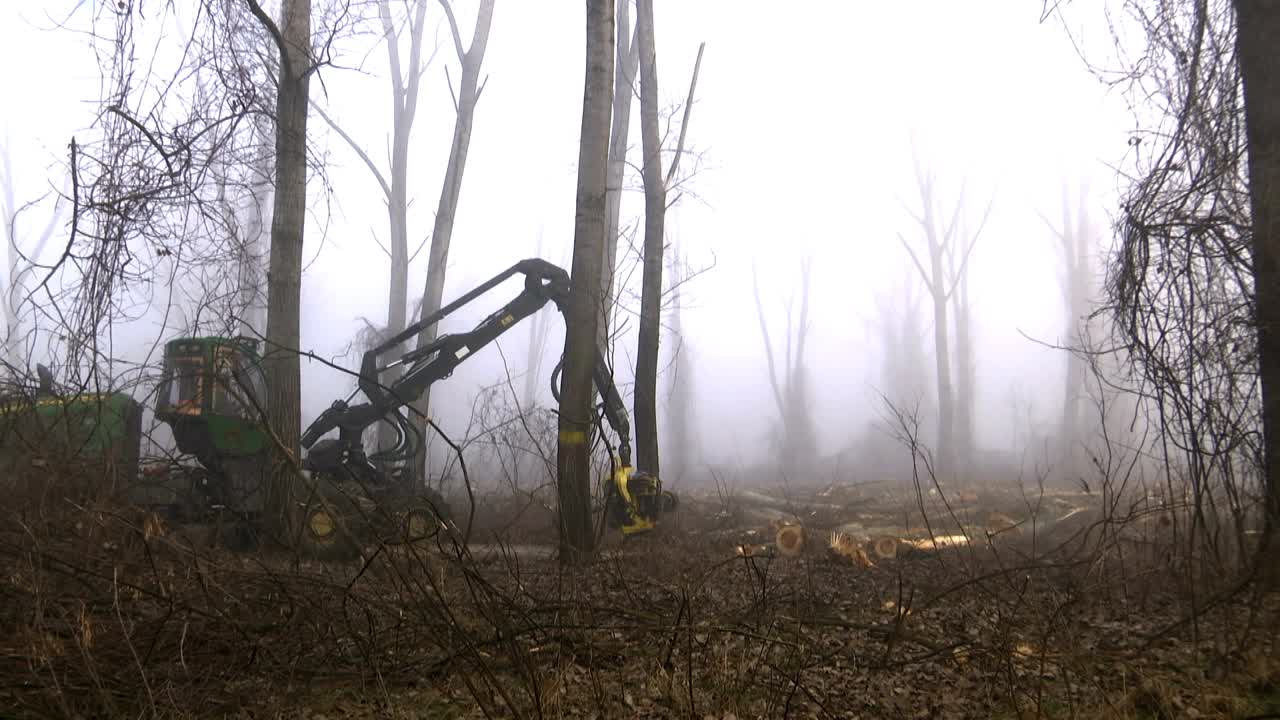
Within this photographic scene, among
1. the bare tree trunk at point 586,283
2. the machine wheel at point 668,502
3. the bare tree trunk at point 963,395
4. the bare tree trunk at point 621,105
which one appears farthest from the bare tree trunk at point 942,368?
the bare tree trunk at point 586,283

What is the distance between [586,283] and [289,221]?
10.0 feet

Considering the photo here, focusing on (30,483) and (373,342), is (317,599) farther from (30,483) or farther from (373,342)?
(373,342)

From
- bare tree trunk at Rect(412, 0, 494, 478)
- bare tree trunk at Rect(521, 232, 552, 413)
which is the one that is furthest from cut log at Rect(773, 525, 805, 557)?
bare tree trunk at Rect(521, 232, 552, 413)

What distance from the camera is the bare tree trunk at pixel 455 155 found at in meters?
15.2

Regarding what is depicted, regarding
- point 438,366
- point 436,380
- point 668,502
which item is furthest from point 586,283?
point 668,502

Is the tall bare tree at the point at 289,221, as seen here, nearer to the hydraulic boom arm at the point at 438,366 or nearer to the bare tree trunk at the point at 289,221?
the bare tree trunk at the point at 289,221

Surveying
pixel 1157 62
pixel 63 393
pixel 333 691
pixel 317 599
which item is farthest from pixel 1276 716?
pixel 63 393

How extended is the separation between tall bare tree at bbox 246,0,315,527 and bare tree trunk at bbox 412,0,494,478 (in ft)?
23.7

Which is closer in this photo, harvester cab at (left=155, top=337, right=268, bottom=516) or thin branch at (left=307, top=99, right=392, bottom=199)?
harvester cab at (left=155, top=337, right=268, bottom=516)

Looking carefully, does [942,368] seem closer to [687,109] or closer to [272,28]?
[687,109]

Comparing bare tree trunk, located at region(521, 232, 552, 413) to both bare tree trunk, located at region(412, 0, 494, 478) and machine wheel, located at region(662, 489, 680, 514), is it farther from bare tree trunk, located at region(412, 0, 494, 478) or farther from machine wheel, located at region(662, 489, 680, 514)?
machine wheel, located at region(662, 489, 680, 514)

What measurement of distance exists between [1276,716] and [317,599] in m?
4.02

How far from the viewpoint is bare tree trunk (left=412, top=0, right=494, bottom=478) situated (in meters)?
15.2

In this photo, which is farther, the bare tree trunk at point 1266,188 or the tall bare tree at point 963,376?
the tall bare tree at point 963,376
